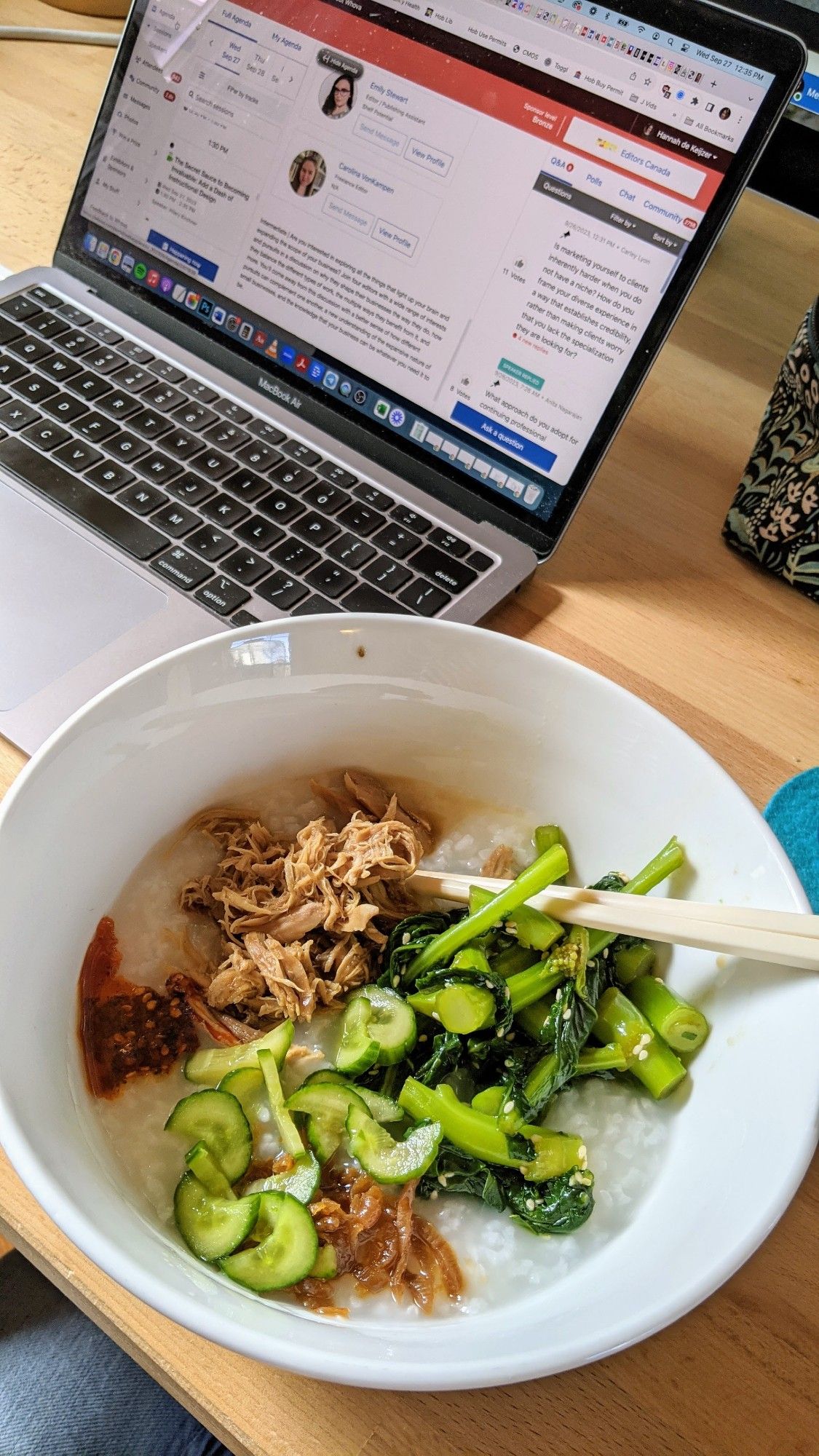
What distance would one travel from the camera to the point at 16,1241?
52cm

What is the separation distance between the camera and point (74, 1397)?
817mm

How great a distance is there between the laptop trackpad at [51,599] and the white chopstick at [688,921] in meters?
0.31

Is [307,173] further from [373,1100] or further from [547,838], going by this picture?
[373,1100]

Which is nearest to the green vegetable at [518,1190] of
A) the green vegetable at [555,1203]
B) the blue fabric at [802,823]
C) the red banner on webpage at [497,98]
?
the green vegetable at [555,1203]

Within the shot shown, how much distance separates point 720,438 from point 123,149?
0.63m

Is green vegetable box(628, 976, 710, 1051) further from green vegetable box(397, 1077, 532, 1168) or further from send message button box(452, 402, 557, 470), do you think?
send message button box(452, 402, 557, 470)

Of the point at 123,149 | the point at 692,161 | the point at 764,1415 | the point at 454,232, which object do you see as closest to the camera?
the point at 764,1415

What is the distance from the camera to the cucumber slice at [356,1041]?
0.56 m

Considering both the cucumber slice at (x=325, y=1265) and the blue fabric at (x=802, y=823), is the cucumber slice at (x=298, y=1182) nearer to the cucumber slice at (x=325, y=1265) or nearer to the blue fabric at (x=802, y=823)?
the cucumber slice at (x=325, y=1265)

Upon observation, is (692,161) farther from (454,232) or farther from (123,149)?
(123,149)

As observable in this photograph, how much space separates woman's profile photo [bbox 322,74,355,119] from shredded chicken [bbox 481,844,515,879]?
2.04ft

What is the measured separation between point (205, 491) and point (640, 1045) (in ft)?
1.76

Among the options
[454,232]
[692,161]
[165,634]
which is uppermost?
[692,161]

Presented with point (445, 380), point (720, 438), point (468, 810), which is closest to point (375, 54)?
point (445, 380)
